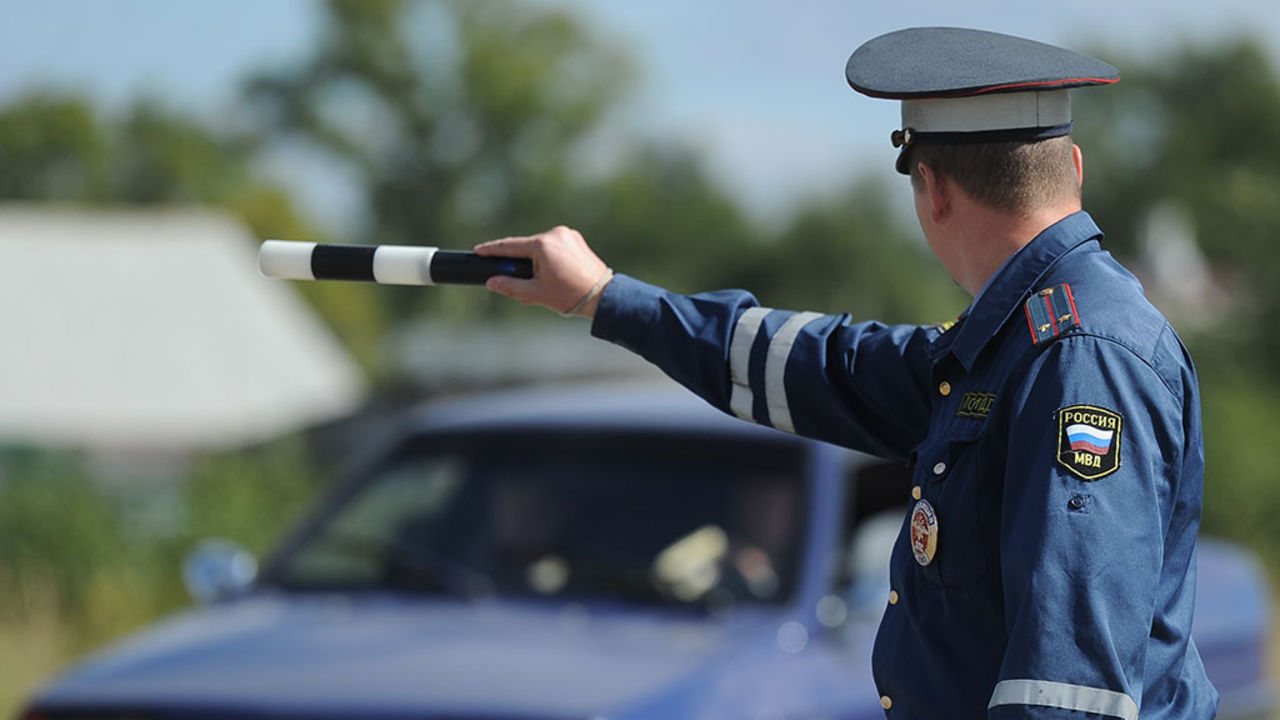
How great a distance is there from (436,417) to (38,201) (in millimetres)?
58337

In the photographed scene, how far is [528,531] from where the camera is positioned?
4.84m

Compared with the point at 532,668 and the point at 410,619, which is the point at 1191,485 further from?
the point at 410,619

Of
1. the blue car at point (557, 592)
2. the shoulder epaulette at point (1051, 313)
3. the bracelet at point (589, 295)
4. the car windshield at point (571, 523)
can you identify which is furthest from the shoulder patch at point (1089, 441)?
the car windshield at point (571, 523)

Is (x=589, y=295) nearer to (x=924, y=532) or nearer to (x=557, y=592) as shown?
(x=924, y=532)

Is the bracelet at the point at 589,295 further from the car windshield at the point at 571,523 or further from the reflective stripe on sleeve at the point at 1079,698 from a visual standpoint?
the car windshield at the point at 571,523

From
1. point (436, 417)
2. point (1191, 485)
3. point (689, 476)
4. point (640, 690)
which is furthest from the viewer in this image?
point (436, 417)

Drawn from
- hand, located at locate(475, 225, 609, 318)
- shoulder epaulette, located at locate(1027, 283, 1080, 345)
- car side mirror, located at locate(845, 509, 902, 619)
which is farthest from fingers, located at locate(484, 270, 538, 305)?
car side mirror, located at locate(845, 509, 902, 619)

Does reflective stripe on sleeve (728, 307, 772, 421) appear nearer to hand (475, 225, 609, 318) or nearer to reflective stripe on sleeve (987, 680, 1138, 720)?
hand (475, 225, 609, 318)

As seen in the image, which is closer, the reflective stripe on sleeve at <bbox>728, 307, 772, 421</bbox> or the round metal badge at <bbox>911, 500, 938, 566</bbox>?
the round metal badge at <bbox>911, 500, 938, 566</bbox>

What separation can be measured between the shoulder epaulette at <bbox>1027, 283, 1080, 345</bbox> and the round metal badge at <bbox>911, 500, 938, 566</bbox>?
9.5 inches

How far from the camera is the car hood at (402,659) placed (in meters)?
3.88

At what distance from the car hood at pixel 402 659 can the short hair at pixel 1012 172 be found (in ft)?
6.33

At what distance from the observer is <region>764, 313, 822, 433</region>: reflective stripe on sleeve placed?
2.52 meters

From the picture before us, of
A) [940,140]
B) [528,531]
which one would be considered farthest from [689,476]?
[940,140]
